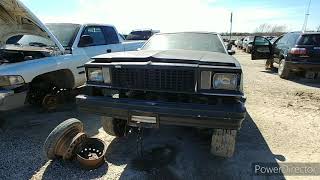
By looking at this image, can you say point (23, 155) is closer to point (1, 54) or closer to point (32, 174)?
point (32, 174)

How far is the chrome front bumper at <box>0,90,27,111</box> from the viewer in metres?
4.62

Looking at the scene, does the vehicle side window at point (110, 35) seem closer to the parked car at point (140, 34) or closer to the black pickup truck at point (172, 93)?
the black pickup truck at point (172, 93)

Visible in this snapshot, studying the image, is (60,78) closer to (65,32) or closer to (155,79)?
(65,32)

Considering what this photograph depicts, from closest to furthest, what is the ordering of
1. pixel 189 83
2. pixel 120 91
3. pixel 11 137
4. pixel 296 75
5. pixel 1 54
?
pixel 189 83 < pixel 120 91 < pixel 11 137 < pixel 1 54 < pixel 296 75

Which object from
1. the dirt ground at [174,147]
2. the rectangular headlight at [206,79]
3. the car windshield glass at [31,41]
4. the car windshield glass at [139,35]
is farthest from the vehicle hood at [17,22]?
the car windshield glass at [139,35]

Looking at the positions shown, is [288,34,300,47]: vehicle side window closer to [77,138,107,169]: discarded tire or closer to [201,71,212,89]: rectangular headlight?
[201,71,212,89]: rectangular headlight

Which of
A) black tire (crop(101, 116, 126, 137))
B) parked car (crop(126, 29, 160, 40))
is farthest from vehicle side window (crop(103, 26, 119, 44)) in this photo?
parked car (crop(126, 29, 160, 40))

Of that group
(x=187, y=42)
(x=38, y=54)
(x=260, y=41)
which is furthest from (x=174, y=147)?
(x=260, y=41)

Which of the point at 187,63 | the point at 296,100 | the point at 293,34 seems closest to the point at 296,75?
the point at 293,34

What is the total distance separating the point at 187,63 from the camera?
3463 mm

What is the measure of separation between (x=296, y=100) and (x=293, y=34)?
4.32 m

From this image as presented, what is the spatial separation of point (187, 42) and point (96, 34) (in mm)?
2897

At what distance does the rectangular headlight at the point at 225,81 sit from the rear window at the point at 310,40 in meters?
7.37

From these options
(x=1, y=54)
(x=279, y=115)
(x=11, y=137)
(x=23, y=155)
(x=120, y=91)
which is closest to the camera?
(x=120, y=91)
